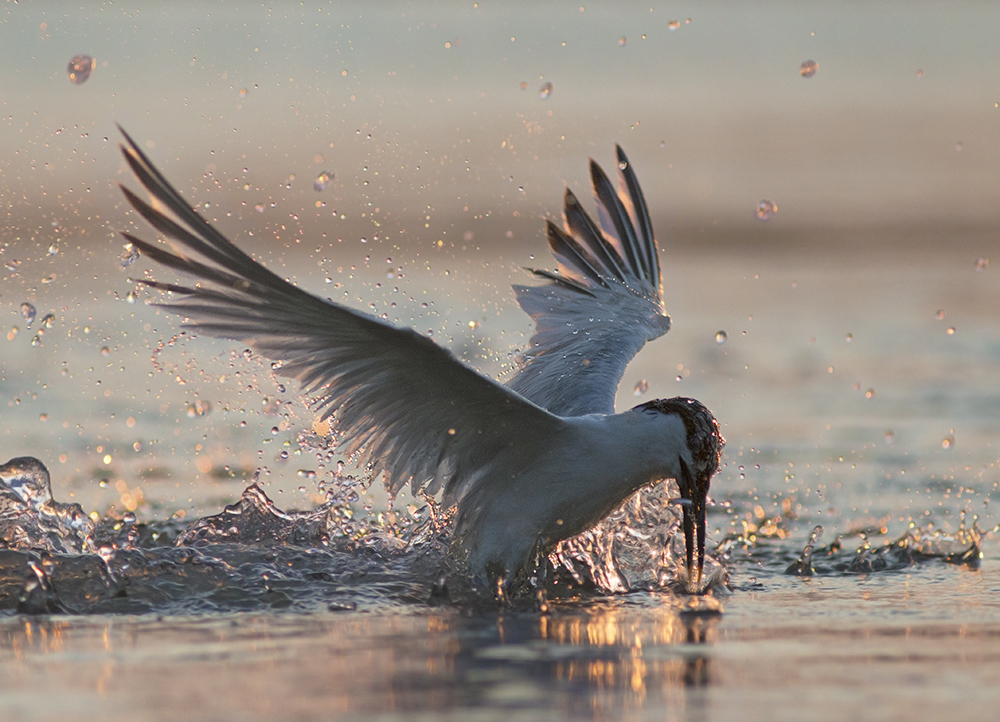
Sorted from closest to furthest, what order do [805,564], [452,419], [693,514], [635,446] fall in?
[452,419] → [635,446] → [693,514] → [805,564]

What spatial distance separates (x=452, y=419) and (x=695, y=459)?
1.07 meters

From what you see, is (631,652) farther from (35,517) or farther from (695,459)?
(35,517)

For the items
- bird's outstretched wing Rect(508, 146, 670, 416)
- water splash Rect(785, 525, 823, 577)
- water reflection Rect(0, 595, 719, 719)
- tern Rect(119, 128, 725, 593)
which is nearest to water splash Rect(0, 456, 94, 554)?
water reflection Rect(0, 595, 719, 719)

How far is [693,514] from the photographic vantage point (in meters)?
6.72

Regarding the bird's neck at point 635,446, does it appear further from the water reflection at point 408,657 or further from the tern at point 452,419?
the water reflection at point 408,657

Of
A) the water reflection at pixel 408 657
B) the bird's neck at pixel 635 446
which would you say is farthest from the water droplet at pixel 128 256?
the bird's neck at pixel 635 446

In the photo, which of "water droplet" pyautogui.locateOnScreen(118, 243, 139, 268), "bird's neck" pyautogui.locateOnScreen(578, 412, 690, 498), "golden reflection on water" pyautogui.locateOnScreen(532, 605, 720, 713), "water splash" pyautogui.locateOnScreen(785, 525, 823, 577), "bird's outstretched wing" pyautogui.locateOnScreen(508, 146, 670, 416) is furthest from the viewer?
"bird's outstretched wing" pyautogui.locateOnScreen(508, 146, 670, 416)

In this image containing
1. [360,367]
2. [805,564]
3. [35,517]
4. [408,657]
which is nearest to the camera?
[408,657]

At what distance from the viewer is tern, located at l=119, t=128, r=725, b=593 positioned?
5.79 metres

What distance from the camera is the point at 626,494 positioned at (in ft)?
21.8

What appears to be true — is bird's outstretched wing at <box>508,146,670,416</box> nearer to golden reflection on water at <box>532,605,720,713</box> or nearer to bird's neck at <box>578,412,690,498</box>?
bird's neck at <box>578,412,690,498</box>

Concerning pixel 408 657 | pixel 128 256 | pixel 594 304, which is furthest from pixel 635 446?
pixel 128 256

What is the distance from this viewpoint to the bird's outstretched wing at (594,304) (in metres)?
7.79

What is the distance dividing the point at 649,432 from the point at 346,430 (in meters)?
1.30
